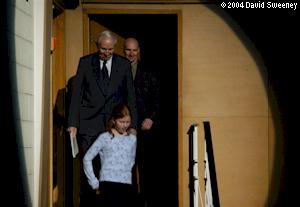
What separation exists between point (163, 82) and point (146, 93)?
1130mm

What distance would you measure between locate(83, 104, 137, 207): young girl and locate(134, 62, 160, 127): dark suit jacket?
0.78 metres

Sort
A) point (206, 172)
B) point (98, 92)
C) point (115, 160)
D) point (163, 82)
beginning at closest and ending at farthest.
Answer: point (115, 160), point (206, 172), point (98, 92), point (163, 82)

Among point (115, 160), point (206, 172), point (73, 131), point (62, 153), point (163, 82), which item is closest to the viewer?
point (115, 160)

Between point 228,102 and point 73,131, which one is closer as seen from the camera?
point 73,131

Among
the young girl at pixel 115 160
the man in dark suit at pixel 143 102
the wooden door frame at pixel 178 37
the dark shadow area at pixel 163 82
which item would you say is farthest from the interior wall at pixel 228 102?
the young girl at pixel 115 160

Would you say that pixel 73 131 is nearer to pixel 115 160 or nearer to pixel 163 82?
pixel 115 160

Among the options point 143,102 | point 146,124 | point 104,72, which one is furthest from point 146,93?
point 104,72

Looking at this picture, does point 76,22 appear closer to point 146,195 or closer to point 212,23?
point 212,23

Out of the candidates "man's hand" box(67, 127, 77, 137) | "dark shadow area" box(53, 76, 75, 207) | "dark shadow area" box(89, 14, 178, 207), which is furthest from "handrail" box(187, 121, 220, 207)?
"dark shadow area" box(53, 76, 75, 207)

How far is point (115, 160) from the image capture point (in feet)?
18.4

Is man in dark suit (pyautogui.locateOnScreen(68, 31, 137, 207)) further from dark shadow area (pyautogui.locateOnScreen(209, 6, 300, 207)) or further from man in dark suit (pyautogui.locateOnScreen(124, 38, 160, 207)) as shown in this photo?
dark shadow area (pyautogui.locateOnScreen(209, 6, 300, 207))

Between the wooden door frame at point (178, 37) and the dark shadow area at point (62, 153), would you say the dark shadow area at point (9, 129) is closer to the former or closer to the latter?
the dark shadow area at point (62, 153)

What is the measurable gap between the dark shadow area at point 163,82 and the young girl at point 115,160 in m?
1.64

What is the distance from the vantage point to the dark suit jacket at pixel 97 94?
19.8 feet
